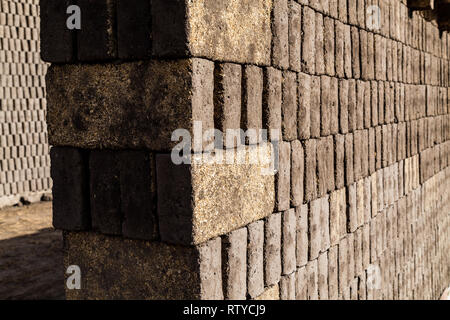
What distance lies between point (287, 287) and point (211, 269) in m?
1.02

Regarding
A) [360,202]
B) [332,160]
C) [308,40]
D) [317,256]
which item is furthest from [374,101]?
[317,256]

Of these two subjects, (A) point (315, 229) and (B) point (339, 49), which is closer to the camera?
(A) point (315, 229)

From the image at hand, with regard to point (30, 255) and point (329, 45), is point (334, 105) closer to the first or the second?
point (329, 45)

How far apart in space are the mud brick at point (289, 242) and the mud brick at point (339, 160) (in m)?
0.83

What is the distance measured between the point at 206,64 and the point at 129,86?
39cm

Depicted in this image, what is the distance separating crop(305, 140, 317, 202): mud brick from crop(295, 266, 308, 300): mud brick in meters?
0.49

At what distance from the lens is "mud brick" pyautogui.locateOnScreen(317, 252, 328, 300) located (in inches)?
152

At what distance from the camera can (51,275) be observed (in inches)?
308

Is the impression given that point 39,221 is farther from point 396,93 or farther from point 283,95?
point 283,95

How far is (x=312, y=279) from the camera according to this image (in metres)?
3.73

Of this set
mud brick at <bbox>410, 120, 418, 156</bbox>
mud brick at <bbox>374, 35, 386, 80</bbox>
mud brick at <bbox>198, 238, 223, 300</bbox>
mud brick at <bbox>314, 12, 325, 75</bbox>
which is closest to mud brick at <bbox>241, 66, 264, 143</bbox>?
mud brick at <bbox>198, 238, 223, 300</bbox>

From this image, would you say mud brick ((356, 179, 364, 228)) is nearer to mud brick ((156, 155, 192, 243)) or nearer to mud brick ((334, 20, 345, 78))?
mud brick ((334, 20, 345, 78))

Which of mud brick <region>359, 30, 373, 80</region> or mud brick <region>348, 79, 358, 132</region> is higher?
mud brick <region>359, 30, 373, 80</region>
